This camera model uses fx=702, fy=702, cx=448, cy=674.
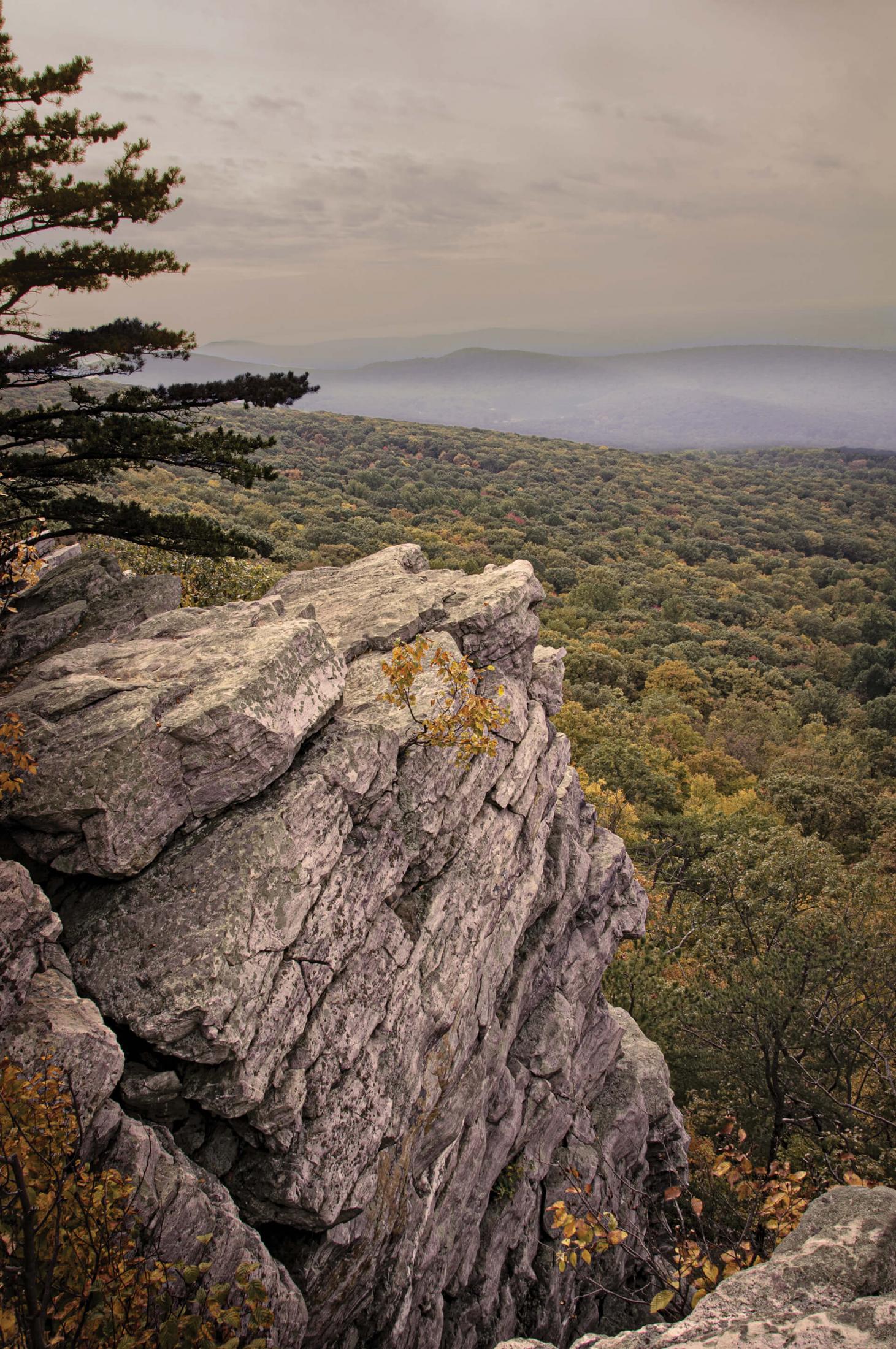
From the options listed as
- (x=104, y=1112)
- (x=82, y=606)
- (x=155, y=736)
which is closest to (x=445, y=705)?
(x=155, y=736)

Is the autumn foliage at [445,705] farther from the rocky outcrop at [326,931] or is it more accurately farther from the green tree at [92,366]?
the green tree at [92,366]

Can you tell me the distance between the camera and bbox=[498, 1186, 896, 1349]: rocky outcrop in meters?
5.82

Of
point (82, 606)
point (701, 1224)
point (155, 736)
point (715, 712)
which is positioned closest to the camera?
point (155, 736)

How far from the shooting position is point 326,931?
1007 centimetres

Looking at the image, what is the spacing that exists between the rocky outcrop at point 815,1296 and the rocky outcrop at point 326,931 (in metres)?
4.14

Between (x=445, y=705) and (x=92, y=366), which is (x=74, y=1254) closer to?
(x=445, y=705)

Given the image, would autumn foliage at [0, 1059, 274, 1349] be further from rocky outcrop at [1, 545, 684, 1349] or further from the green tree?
the green tree

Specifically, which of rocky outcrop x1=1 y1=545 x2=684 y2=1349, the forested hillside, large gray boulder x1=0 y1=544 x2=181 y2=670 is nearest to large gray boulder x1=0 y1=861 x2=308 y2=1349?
rocky outcrop x1=1 y1=545 x2=684 y2=1349

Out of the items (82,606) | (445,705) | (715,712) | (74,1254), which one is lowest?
(715,712)

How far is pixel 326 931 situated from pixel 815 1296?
6593 mm

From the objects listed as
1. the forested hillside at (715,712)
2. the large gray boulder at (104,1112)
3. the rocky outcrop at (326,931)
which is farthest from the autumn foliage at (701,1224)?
the large gray boulder at (104,1112)

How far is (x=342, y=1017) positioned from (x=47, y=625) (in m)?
9.06

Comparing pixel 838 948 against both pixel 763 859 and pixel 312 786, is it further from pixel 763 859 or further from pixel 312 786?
pixel 312 786

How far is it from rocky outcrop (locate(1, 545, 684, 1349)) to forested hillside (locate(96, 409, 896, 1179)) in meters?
5.06
